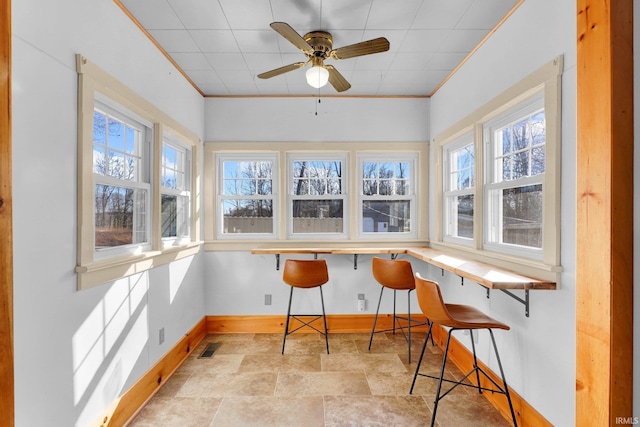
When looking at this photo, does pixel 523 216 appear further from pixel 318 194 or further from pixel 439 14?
pixel 318 194

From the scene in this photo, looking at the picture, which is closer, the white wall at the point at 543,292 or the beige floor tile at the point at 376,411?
the white wall at the point at 543,292

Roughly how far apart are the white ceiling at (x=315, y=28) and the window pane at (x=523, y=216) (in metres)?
1.25


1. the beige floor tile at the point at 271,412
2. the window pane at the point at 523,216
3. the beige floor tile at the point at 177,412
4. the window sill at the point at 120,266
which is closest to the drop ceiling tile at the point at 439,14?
the window pane at the point at 523,216

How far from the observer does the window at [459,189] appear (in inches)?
117

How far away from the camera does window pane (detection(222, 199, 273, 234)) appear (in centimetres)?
381

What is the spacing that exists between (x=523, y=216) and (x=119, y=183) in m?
2.82

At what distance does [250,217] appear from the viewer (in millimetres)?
3816

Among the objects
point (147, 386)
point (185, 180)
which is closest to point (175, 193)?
point (185, 180)

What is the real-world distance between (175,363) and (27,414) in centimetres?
150

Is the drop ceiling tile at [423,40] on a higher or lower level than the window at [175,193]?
higher

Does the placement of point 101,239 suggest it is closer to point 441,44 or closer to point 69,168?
point 69,168

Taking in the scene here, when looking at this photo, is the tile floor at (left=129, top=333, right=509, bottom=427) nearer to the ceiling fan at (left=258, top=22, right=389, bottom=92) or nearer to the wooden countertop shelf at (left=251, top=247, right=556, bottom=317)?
the wooden countertop shelf at (left=251, top=247, right=556, bottom=317)

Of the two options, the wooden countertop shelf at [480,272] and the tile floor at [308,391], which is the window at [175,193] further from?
the tile floor at [308,391]

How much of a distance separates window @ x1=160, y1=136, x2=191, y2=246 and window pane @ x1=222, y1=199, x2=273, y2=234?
A: 1.70ft
